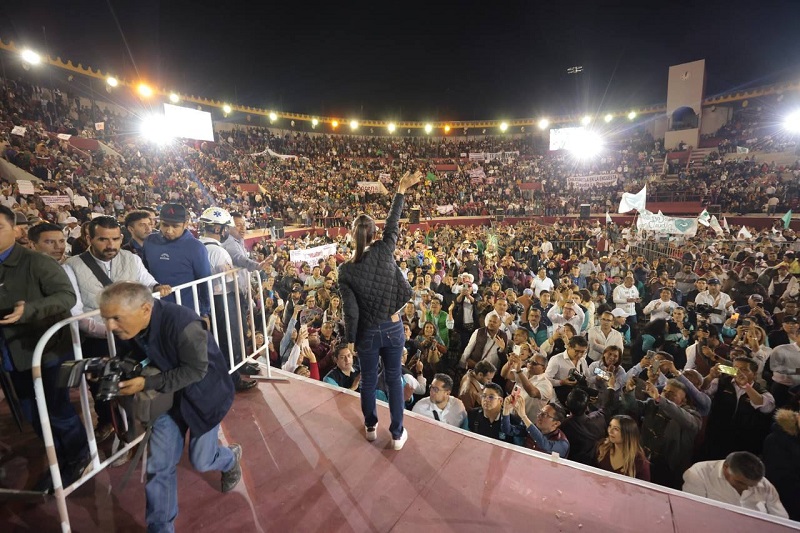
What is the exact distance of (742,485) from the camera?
100 inches

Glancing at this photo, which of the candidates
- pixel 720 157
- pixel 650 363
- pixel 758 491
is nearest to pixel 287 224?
pixel 650 363

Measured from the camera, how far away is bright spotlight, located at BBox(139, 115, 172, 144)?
2241cm

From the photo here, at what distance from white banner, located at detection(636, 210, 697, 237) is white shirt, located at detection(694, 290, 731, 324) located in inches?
217

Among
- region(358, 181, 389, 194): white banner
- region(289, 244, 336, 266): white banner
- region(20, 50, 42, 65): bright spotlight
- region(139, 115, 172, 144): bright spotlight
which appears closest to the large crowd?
region(289, 244, 336, 266): white banner

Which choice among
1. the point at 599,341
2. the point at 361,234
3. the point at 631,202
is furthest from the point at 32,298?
the point at 631,202

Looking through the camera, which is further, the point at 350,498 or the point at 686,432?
the point at 686,432

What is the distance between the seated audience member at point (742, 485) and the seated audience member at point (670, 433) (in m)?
0.57

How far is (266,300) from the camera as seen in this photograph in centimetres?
699

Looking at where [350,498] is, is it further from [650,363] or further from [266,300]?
[266,300]

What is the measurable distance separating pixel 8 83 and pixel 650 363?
2390 centimetres

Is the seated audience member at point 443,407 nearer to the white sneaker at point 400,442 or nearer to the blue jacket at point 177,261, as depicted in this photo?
the white sneaker at point 400,442

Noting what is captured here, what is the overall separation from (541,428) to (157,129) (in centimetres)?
2723

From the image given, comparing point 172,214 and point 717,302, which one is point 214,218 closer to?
point 172,214

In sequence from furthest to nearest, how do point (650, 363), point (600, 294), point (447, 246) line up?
point (447, 246) → point (600, 294) → point (650, 363)
